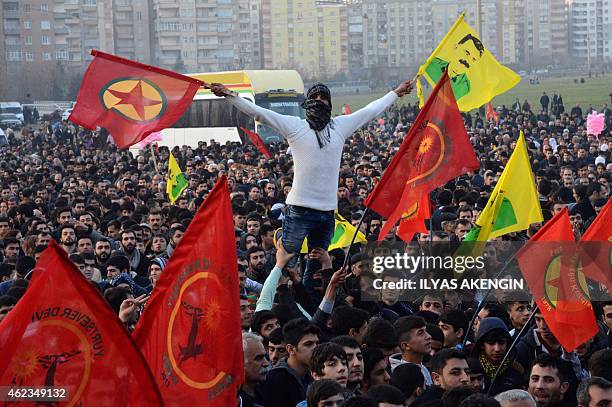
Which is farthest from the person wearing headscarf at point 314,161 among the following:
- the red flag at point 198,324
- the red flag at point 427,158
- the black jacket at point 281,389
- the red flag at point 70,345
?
the red flag at point 70,345

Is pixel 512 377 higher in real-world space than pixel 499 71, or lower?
lower

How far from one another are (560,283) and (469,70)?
4.79 metres

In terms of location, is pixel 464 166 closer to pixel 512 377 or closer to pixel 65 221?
pixel 512 377

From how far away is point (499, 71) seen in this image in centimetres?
1202

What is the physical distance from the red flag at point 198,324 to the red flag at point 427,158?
2.39 meters

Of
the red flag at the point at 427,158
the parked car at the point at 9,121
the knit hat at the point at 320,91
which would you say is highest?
the knit hat at the point at 320,91

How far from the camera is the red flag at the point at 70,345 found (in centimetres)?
490

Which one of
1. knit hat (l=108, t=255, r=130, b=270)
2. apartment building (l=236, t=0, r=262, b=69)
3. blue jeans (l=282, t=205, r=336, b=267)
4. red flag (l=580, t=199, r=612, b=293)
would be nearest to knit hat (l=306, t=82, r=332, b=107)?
blue jeans (l=282, t=205, r=336, b=267)

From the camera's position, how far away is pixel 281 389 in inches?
255

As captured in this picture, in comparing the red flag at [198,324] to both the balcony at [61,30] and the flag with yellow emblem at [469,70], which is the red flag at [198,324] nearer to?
the flag with yellow emblem at [469,70]

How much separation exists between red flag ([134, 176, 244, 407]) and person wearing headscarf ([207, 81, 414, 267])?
192 centimetres

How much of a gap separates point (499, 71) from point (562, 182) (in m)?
5.25

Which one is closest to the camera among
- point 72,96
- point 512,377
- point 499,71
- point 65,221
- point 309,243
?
point 512,377

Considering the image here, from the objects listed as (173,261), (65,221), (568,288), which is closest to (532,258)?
(568,288)
